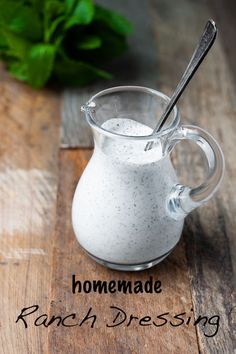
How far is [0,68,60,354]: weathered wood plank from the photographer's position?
958 mm

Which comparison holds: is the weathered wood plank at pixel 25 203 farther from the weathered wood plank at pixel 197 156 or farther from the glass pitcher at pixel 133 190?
the weathered wood plank at pixel 197 156

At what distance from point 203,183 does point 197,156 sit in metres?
0.38

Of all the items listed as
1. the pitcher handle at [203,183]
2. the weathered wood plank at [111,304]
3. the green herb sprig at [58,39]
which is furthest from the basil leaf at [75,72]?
the pitcher handle at [203,183]

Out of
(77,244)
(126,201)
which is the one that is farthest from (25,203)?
(126,201)

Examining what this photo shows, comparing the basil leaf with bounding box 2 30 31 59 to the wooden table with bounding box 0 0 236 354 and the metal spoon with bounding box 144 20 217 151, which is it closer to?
the wooden table with bounding box 0 0 236 354

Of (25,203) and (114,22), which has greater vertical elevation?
(114,22)

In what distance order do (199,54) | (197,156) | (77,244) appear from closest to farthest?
(199,54)
(77,244)
(197,156)

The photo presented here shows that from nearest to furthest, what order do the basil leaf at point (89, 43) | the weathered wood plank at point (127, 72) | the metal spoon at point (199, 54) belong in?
the metal spoon at point (199, 54) < the weathered wood plank at point (127, 72) < the basil leaf at point (89, 43)

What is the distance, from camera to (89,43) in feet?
4.85

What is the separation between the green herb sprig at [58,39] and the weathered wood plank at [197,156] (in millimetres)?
166

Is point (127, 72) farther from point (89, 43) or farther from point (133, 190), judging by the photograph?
point (133, 190)

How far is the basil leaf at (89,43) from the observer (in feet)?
4.82

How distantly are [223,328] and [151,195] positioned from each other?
0.75 ft

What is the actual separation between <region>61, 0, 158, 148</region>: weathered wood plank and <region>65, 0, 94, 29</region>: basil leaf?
0.16 meters
